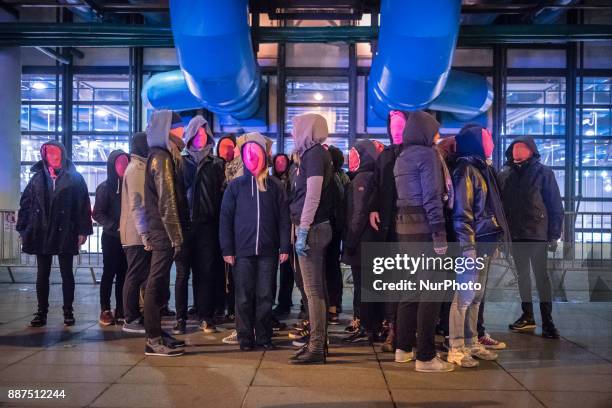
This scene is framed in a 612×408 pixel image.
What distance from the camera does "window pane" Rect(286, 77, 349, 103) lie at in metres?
12.4

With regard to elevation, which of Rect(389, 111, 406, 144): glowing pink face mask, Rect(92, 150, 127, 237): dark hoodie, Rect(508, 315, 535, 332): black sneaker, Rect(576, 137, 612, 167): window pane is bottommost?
Rect(508, 315, 535, 332): black sneaker

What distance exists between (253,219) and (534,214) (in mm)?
2835

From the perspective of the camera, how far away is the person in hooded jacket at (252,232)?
4.97 meters

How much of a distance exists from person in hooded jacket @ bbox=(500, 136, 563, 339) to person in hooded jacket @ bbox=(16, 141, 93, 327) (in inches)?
174

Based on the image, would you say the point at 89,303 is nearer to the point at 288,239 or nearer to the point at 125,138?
the point at 288,239

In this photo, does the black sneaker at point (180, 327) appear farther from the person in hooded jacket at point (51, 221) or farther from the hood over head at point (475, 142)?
the hood over head at point (475, 142)

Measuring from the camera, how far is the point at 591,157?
1249 cm

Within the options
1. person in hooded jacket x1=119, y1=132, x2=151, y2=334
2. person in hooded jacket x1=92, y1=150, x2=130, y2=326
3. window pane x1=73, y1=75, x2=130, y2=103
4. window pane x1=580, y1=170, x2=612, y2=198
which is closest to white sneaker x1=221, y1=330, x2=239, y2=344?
person in hooded jacket x1=119, y1=132, x2=151, y2=334

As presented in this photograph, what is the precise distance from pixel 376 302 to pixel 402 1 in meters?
3.71

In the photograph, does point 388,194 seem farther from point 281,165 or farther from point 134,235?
point 281,165

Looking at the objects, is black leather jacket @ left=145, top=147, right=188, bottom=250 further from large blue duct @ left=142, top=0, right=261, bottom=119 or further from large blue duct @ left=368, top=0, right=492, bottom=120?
large blue duct @ left=368, top=0, right=492, bottom=120

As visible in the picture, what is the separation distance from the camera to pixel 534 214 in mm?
5836

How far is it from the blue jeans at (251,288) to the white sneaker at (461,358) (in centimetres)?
155

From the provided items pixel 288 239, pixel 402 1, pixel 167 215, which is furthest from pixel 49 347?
pixel 402 1
